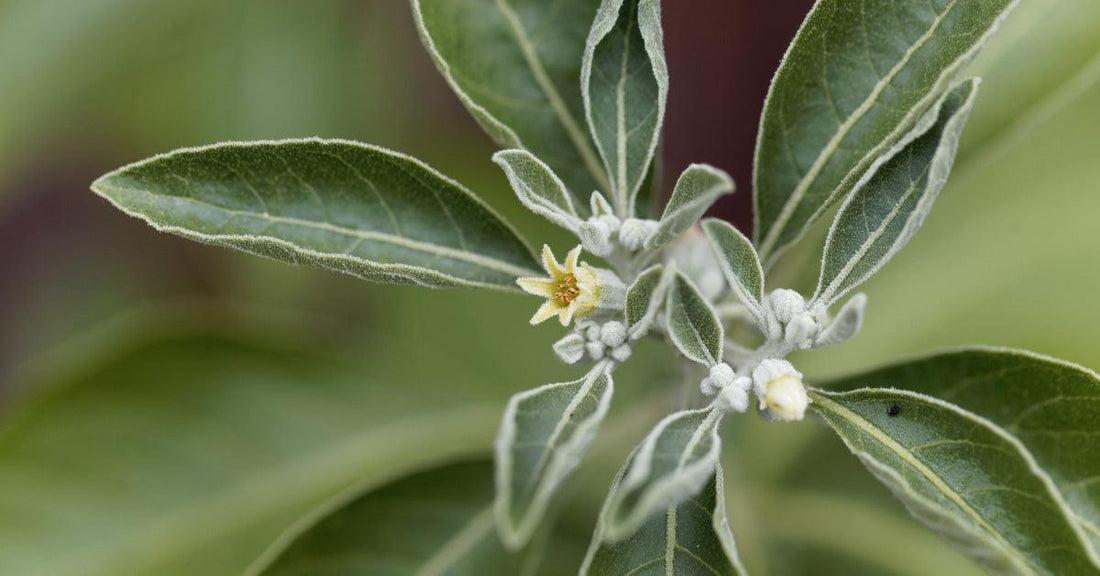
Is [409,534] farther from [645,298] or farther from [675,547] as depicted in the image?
[645,298]

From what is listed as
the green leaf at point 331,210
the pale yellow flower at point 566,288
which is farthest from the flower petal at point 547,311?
the green leaf at point 331,210

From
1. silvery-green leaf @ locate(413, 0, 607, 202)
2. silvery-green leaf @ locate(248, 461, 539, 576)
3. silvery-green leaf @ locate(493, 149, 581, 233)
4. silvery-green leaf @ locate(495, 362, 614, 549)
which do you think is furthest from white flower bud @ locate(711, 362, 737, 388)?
silvery-green leaf @ locate(248, 461, 539, 576)

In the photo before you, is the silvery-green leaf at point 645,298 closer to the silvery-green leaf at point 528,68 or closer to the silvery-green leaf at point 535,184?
the silvery-green leaf at point 535,184

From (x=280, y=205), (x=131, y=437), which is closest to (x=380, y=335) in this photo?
(x=131, y=437)

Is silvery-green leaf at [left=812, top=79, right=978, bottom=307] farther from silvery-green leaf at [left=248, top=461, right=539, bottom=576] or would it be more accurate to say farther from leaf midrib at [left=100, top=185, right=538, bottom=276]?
silvery-green leaf at [left=248, top=461, right=539, bottom=576]

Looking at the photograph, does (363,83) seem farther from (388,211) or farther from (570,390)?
(570,390)
